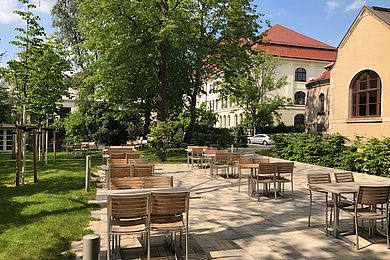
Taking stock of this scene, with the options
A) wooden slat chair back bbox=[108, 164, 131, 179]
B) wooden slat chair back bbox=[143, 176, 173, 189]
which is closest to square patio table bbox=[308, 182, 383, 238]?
wooden slat chair back bbox=[143, 176, 173, 189]

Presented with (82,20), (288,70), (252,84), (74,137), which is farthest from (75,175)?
(288,70)

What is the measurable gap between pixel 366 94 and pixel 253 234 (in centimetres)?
2055

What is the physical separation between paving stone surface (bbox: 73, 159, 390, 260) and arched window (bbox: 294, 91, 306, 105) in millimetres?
45767

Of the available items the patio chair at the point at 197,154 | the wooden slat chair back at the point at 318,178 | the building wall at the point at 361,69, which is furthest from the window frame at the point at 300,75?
the wooden slat chair back at the point at 318,178

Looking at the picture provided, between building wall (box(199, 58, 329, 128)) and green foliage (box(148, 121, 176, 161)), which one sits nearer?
green foliage (box(148, 121, 176, 161))

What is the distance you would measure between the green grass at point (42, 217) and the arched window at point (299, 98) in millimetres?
45786

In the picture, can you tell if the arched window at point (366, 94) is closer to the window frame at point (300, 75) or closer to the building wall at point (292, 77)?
the building wall at point (292, 77)

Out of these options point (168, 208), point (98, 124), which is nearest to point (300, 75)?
point (98, 124)

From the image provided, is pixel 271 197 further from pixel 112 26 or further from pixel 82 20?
pixel 82 20

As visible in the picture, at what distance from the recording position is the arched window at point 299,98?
53.8 metres

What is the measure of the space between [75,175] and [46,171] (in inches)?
72.0

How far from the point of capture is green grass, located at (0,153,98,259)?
17.5ft

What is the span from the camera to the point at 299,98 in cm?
5400

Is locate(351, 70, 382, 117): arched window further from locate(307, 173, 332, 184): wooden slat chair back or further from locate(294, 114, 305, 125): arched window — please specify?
locate(294, 114, 305, 125): arched window
